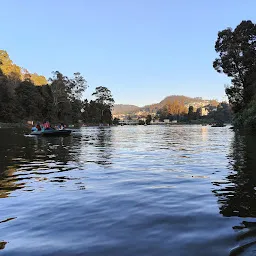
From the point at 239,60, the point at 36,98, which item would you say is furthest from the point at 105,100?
the point at 239,60

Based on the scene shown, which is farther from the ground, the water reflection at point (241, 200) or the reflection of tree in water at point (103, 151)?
the water reflection at point (241, 200)

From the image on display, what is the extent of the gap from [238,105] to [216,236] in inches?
2149

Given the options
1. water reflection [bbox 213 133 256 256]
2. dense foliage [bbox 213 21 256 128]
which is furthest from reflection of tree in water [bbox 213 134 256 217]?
dense foliage [bbox 213 21 256 128]

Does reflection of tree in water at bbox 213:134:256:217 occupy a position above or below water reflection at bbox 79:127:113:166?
above

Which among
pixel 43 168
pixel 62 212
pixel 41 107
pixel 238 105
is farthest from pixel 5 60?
pixel 62 212

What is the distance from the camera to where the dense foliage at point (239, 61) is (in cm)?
5081

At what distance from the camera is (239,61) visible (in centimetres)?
5197

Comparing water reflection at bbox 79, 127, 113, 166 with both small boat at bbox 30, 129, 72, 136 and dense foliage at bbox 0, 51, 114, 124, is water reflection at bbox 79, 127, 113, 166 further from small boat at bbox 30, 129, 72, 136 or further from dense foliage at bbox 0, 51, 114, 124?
dense foliage at bbox 0, 51, 114, 124

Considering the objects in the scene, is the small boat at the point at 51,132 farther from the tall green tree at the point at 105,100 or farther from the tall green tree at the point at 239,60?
the tall green tree at the point at 105,100

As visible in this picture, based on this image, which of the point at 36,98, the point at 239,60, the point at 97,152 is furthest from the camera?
the point at 36,98

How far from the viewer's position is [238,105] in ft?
181

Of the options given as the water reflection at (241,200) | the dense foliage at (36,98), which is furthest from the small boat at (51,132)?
the dense foliage at (36,98)

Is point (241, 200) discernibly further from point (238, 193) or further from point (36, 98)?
point (36, 98)

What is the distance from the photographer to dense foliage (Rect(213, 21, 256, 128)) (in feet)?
167
